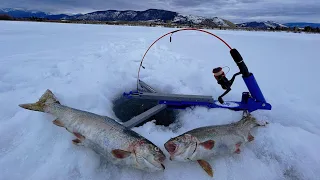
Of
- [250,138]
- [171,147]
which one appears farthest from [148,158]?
[250,138]

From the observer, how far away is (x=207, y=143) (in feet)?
8.41

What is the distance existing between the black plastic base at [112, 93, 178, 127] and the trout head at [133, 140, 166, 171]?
1530 millimetres

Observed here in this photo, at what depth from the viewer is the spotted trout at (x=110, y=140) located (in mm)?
2373

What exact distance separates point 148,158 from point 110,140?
1.52ft

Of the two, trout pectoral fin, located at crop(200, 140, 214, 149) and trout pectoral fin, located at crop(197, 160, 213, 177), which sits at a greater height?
trout pectoral fin, located at crop(200, 140, 214, 149)

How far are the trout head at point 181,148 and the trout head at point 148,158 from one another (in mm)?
138

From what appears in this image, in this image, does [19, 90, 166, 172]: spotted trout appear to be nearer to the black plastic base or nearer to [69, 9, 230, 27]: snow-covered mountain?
the black plastic base

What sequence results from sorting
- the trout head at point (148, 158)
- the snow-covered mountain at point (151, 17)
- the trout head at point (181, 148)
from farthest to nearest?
the snow-covered mountain at point (151, 17) → the trout head at point (181, 148) → the trout head at point (148, 158)

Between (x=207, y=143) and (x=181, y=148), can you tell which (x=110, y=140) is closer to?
(x=181, y=148)

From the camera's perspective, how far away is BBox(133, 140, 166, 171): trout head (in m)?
2.36

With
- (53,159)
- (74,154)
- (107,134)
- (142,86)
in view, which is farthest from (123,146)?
(142,86)

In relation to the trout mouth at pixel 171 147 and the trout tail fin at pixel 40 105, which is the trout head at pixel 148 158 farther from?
the trout tail fin at pixel 40 105

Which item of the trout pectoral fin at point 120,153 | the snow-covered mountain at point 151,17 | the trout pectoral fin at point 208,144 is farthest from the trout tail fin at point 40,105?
the snow-covered mountain at point 151,17

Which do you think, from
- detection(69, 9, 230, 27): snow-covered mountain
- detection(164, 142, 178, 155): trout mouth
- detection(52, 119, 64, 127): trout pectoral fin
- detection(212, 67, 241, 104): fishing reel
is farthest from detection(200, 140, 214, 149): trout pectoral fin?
detection(69, 9, 230, 27): snow-covered mountain
